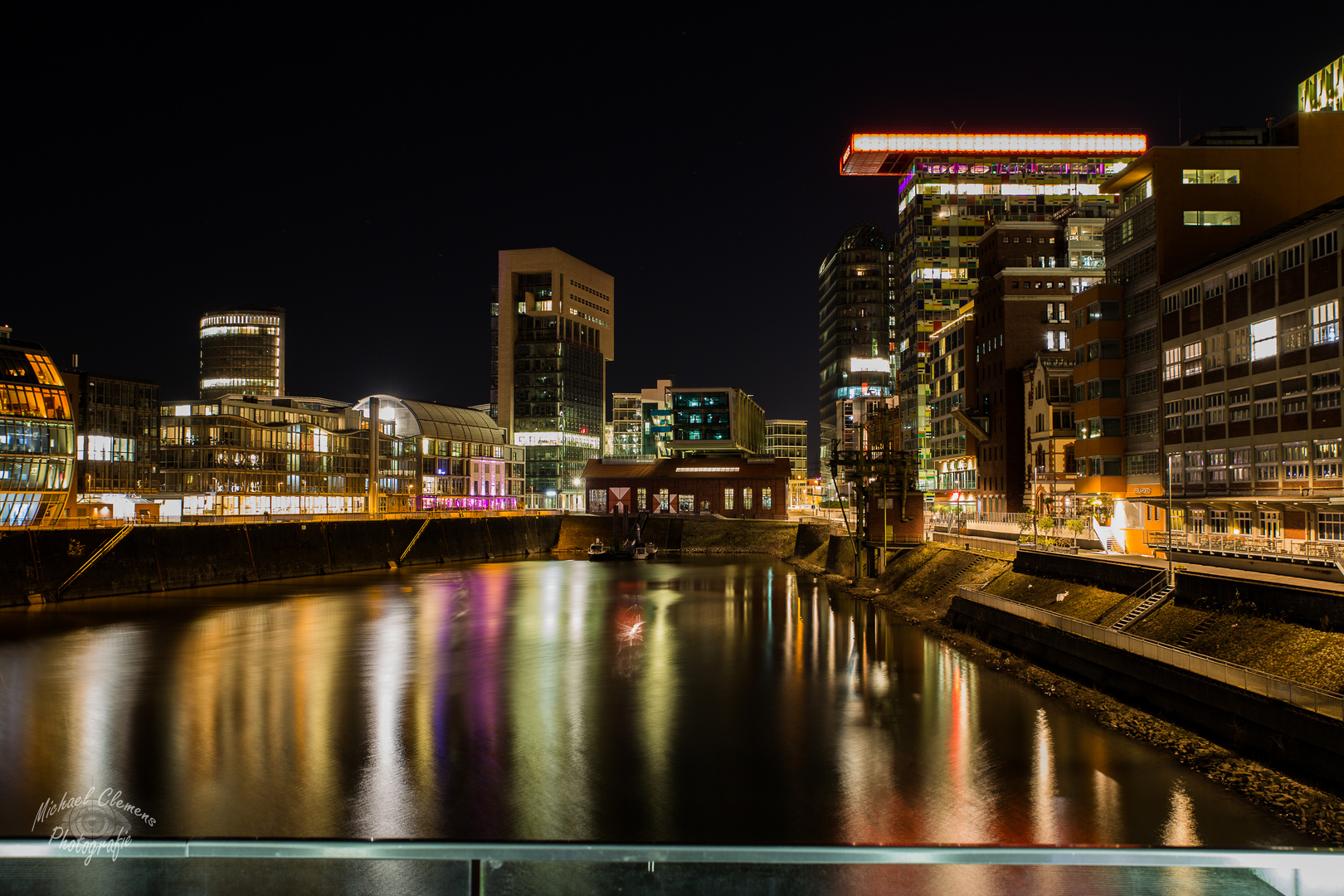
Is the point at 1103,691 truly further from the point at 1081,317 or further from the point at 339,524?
the point at 339,524

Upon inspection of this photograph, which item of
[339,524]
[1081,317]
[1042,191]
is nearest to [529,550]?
[339,524]

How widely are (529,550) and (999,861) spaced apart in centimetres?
10896

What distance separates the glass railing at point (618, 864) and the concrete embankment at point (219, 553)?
209 ft

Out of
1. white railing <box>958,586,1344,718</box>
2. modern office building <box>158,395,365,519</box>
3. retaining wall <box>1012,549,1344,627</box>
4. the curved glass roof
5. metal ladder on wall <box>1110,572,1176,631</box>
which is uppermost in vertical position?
the curved glass roof

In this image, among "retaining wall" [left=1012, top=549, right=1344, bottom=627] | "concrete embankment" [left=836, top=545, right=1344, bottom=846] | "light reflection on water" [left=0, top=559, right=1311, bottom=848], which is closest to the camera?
"concrete embankment" [left=836, top=545, right=1344, bottom=846]

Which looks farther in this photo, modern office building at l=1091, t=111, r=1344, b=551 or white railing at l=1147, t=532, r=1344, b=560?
modern office building at l=1091, t=111, r=1344, b=551

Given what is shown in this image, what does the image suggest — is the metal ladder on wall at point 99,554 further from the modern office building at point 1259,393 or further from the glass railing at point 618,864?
the modern office building at point 1259,393

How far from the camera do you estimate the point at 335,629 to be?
49875 mm

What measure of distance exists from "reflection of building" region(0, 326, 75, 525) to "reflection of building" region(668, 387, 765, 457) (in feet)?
337

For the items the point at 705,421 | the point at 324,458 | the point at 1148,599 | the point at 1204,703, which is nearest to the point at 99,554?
the point at 324,458

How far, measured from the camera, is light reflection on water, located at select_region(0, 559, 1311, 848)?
20.9m

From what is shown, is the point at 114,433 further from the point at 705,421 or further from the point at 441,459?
the point at 705,421

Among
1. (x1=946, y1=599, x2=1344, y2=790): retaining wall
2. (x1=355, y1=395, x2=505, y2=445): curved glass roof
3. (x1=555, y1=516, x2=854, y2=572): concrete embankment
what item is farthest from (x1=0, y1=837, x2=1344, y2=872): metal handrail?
(x1=355, y1=395, x2=505, y2=445): curved glass roof

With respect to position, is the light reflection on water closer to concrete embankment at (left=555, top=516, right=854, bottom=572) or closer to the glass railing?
the glass railing
